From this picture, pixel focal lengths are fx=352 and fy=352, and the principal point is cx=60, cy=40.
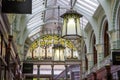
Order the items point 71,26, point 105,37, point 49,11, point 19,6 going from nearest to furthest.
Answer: point 19,6 → point 71,26 → point 105,37 → point 49,11

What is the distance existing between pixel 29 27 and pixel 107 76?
1183 centimetres

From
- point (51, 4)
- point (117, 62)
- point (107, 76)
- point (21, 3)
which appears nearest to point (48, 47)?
point (51, 4)

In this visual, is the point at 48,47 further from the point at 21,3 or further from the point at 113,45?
the point at 21,3

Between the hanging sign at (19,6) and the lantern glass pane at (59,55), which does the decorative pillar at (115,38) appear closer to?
the lantern glass pane at (59,55)

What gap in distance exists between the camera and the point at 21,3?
9586 mm

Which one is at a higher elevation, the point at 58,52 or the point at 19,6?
the point at 19,6

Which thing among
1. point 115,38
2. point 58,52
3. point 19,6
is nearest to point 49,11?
point 115,38

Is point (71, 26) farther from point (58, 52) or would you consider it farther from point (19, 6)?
point (58, 52)

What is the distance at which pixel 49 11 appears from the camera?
29484mm

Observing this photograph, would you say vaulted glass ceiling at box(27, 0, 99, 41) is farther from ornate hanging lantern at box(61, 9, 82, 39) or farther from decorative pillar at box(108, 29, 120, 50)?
ornate hanging lantern at box(61, 9, 82, 39)

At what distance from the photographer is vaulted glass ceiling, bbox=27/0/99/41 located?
24266 mm

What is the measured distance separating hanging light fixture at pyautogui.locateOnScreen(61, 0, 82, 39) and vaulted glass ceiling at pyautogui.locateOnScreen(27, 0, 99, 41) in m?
10.1

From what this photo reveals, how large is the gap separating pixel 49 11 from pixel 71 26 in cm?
1800

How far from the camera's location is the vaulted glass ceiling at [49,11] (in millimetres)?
24266
